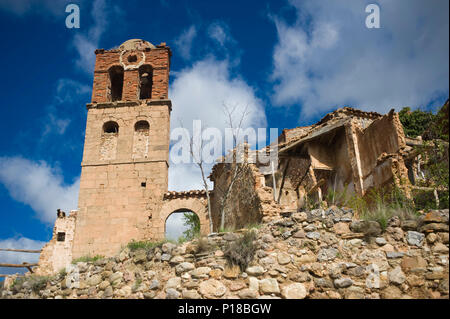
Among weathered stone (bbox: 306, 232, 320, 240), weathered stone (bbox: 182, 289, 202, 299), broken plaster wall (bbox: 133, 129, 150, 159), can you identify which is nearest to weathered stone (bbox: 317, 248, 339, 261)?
weathered stone (bbox: 306, 232, 320, 240)

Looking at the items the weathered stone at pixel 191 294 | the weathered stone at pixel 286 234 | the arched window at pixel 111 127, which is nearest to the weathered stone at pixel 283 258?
the weathered stone at pixel 286 234

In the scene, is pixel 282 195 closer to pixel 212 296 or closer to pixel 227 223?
pixel 227 223

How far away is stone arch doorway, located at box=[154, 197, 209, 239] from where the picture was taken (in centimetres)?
1505

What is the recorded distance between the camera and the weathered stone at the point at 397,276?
21.2 feet

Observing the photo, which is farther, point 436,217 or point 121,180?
point 121,180

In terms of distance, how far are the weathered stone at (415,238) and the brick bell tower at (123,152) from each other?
9645 mm

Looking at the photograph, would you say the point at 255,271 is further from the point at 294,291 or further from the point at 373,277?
the point at 373,277

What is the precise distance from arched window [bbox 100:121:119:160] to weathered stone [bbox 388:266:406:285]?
12.3m

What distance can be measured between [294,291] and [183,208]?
9324mm

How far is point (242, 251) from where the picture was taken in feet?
23.9

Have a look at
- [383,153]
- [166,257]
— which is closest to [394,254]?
[166,257]

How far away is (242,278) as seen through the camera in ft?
22.8
